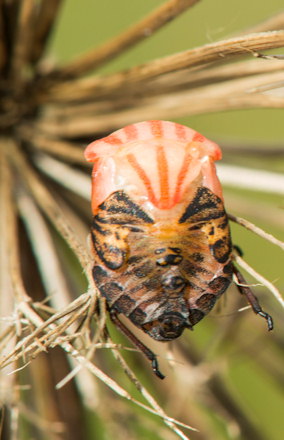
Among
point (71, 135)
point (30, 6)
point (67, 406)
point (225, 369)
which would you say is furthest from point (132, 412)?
point (30, 6)

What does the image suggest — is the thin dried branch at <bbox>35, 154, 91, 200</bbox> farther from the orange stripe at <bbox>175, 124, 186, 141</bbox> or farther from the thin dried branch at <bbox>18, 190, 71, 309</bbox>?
the orange stripe at <bbox>175, 124, 186, 141</bbox>

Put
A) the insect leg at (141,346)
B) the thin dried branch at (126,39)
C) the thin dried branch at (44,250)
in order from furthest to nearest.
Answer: the thin dried branch at (44,250) < the thin dried branch at (126,39) < the insect leg at (141,346)

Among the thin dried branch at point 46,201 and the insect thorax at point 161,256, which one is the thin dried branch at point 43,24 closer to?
the thin dried branch at point 46,201

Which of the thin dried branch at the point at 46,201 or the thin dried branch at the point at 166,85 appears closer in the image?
the thin dried branch at the point at 46,201

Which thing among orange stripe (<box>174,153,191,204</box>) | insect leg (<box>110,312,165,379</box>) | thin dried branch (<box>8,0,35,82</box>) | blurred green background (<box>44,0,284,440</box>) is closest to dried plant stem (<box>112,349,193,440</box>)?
insect leg (<box>110,312,165,379</box>)

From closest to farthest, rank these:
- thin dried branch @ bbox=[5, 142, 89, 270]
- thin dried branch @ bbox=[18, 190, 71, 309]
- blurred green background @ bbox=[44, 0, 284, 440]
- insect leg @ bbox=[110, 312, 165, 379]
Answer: insect leg @ bbox=[110, 312, 165, 379] → thin dried branch @ bbox=[5, 142, 89, 270] → thin dried branch @ bbox=[18, 190, 71, 309] → blurred green background @ bbox=[44, 0, 284, 440]

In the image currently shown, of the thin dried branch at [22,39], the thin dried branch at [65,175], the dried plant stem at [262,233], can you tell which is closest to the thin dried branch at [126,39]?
the thin dried branch at [22,39]

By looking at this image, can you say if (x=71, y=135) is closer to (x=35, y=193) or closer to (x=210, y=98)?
(x=35, y=193)
